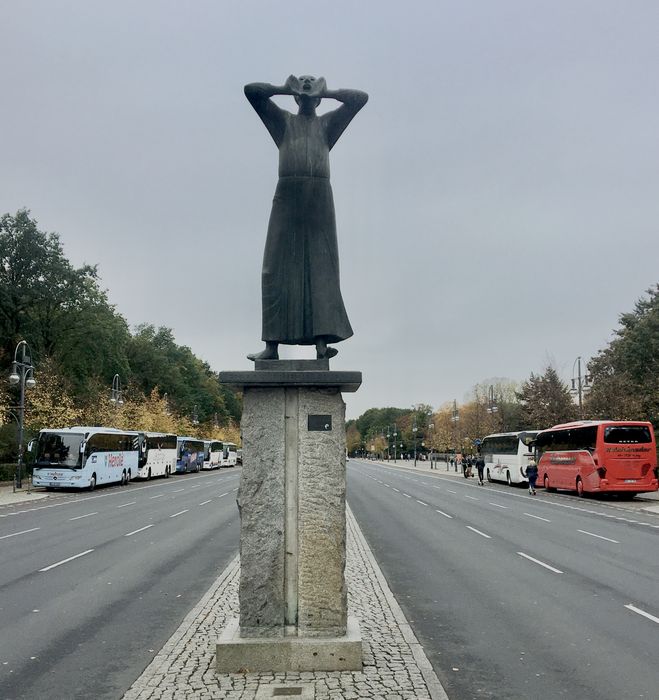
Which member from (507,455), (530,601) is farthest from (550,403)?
(530,601)

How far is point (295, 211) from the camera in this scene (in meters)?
7.21

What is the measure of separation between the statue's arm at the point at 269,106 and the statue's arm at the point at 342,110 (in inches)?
17.3

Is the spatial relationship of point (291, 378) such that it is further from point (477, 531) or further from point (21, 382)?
point (21, 382)

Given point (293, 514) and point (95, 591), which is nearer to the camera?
point (293, 514)

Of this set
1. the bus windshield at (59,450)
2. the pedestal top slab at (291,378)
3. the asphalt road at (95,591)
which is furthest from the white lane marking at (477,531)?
the bus windshield at (59,450)

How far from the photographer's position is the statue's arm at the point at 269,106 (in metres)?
7.09

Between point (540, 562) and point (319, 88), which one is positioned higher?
point (319, 88)

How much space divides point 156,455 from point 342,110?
48.3 meters

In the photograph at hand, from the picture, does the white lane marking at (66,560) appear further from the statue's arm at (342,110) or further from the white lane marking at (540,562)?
the statue's arm at (342,110)

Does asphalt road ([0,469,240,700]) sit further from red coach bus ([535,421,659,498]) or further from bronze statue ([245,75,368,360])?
red coach bus ([535,421,659,498])

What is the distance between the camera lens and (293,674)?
5977mm

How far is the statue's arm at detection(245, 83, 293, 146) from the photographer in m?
7.09

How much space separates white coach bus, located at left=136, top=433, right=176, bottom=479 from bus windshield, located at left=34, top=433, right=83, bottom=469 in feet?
43.8

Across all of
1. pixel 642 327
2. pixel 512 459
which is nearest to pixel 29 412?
pixel 512 459
